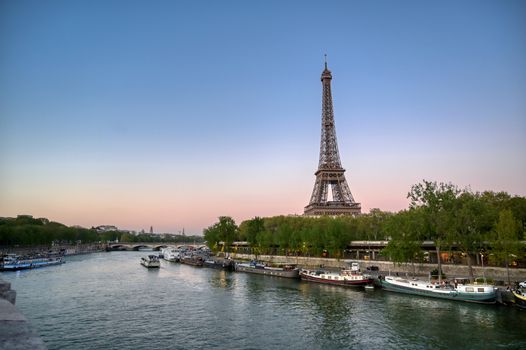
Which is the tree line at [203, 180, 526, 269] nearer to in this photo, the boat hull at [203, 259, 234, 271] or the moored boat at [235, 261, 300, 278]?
the moored boat at [235, 261, 300, 278]

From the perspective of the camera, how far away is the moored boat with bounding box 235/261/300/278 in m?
68.9

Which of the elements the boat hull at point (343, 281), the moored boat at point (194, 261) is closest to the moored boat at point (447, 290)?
the boat hull at point (343, 281)

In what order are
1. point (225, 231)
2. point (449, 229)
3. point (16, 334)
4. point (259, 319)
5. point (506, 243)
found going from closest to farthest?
point (16, 334) → point (259, 319) → point (506, 243) → point (449, 229) → point (225, 231)

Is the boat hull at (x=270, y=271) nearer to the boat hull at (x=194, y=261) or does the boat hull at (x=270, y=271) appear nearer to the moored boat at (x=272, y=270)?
the moored boat at (x=272, y=270)

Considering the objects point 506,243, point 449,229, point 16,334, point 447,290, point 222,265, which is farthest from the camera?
point 222,265

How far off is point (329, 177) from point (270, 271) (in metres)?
54.4

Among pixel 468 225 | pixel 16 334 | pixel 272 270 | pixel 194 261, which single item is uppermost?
pixel 468 225

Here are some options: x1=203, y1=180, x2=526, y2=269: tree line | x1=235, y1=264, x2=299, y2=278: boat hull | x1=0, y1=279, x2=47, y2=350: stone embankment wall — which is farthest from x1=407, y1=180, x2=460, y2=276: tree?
x1=0, y1=279, x2=47, y2=350: stone embankment wall

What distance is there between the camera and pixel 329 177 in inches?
4779

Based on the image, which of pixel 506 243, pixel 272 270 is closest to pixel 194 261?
pixel 272 270

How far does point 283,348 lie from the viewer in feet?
87.6

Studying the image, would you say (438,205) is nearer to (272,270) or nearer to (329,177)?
(272,270)

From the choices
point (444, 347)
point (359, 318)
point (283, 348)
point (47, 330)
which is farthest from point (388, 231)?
point (47, 330)

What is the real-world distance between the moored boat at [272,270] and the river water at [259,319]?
14.7 metres
